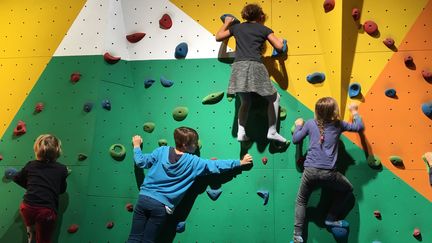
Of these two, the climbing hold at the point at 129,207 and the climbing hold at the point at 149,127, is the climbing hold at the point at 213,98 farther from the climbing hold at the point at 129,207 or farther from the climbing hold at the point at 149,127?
the climbing hold at the point at 129,207

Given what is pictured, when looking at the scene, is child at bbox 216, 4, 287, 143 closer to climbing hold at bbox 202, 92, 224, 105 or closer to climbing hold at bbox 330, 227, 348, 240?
climbing hold at bbox 202, 92, 224, 105

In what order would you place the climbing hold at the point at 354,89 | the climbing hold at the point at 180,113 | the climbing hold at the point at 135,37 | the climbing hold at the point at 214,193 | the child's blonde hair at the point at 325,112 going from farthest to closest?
the climbing hold at the point at 135,37 → the climbing hold at the point at 180,113 → the climbing hold at the point at 214,193 → the climbing hold at the point at 354,89 → the child's blonde hair at the point at 325,112

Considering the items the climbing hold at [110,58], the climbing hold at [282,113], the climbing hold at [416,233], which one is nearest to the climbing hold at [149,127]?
the climbing hold at [110,58]

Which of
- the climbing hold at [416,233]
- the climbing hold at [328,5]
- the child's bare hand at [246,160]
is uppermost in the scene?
the climbing hold at [328,5]

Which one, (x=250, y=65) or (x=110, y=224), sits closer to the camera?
(x=250, y=65)

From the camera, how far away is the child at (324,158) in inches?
109

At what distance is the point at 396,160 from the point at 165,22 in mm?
1935

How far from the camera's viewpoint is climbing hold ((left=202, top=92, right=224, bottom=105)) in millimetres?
3139

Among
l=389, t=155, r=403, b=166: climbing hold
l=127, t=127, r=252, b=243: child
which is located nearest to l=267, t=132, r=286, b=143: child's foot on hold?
l=127, t=127, r=252, b=243: child

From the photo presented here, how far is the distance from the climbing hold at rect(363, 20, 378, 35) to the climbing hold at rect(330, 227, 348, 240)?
1.35 meters

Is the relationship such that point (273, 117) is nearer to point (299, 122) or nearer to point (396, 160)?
point (299, 122)

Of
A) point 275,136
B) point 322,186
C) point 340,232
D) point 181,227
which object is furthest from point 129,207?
point 340,232

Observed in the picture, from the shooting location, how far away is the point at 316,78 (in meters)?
3.00

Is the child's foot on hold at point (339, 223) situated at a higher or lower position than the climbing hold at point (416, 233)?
higher
